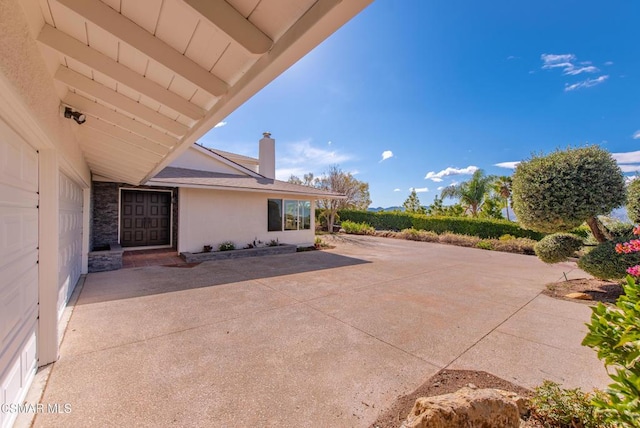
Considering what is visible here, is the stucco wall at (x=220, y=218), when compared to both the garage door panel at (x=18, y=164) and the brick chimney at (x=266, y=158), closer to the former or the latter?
the brick chimney at (x=266, y=158)

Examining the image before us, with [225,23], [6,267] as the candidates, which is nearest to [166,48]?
[225,23]

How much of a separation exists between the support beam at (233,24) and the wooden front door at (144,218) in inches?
416

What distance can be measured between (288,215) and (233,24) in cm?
1104

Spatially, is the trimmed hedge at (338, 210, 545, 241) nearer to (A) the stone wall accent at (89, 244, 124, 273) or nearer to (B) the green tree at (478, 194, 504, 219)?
(B) the green tree at (478, 194, 504, 219)

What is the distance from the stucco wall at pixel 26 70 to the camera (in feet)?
5.03

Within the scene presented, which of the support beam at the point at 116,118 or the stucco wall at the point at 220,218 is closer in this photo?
the support beam at the point at 116,118

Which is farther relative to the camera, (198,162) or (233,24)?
(198,162)

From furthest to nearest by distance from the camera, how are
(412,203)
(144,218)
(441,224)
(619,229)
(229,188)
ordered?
(412,203) → (441,224) → (144,218) → (229,188) → (619,229)

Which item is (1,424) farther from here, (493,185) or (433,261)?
(493,185)

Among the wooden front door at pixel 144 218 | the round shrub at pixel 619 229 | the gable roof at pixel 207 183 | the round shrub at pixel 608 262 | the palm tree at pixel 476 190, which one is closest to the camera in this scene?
the round shrub at pixel 608 262

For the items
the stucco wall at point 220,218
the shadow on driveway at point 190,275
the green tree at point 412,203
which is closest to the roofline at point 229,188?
the stucco wall at point 220,218

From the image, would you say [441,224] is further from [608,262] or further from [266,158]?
[608,262]

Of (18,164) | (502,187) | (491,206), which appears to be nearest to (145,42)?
(18,164)

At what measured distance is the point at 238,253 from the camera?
9.77 meters
